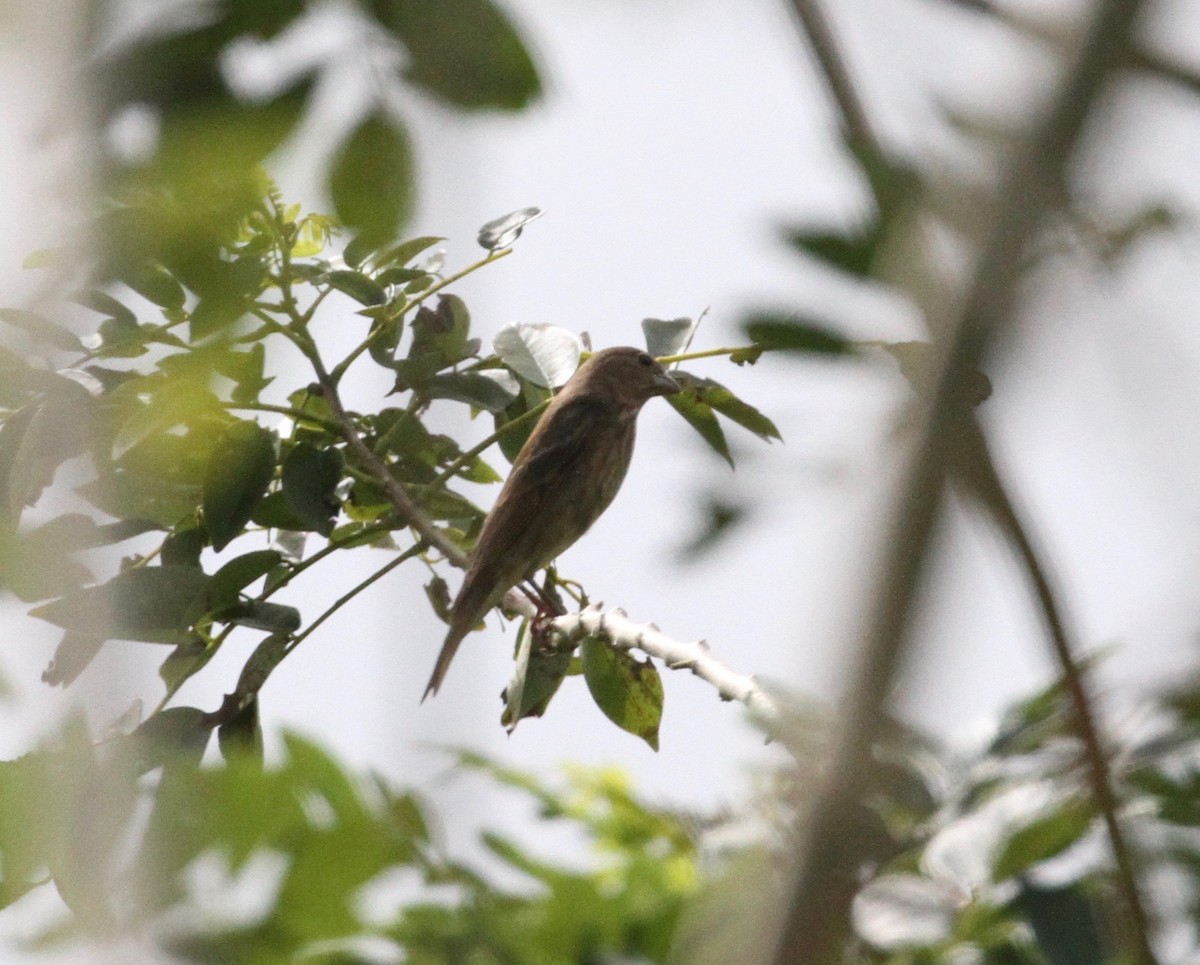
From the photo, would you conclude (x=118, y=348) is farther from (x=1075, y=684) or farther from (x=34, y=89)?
(x=1075, y=684)

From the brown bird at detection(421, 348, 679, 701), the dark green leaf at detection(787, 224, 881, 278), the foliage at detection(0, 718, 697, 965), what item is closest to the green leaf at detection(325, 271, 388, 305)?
the brown bird at detection(421, 348, 679, 701)

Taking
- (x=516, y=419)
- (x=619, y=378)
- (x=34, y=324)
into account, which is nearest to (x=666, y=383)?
(x=516, y=419)

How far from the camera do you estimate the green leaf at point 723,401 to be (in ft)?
10.6

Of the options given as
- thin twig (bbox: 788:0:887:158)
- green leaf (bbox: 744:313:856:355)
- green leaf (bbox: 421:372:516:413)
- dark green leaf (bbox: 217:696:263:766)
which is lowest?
green leaf (bbox: 744:313:856:355)

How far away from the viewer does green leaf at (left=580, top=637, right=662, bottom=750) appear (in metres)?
3.57

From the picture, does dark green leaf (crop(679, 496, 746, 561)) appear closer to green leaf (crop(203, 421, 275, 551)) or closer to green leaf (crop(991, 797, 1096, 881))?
green leaf (crop(991, 797, 1096, 881))

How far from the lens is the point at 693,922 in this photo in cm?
162

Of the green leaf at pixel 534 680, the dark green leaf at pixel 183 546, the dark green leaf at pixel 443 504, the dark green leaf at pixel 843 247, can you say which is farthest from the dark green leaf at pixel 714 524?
the dark green leaf at pixel 183 546

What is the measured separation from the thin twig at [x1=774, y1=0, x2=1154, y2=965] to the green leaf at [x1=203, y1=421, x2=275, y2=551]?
8.88 feet

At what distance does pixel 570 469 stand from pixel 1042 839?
398cm

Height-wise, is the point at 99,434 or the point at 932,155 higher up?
the point at 99,434

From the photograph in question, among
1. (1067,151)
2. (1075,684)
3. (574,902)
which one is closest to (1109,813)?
(1075,684)

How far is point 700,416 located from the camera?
142 inches

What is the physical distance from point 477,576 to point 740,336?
9.22 feet
